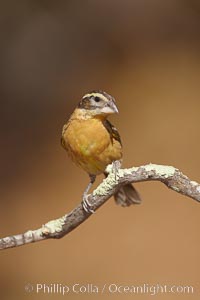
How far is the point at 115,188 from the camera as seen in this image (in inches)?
40.1

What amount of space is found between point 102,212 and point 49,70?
0.54 metres

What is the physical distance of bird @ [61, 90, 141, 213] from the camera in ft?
3.61

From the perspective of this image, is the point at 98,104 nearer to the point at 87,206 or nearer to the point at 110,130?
the point at 110,130

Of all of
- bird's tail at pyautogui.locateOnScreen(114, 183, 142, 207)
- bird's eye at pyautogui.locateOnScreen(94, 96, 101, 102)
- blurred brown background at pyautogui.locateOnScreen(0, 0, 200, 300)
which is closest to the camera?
bird's eye at pyautogui.locateOnScreen(94, 96, 101, 102)

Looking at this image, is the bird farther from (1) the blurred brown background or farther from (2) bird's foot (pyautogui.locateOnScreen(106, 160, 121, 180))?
(1) the blurred brown background

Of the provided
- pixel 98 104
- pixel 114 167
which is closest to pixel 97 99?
pixel 98 104

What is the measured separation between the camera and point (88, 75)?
2.13m

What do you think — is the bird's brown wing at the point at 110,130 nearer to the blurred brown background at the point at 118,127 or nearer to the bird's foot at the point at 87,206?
the bird's foot at the point at 87,206

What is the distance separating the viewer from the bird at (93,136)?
1.10 m

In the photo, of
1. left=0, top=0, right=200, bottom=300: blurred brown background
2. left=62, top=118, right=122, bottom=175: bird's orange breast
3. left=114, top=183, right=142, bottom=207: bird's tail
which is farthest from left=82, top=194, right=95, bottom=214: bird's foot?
left=0, top=0, right=200, bottom=300: blurred brown background

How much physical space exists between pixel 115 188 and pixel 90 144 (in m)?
0.15

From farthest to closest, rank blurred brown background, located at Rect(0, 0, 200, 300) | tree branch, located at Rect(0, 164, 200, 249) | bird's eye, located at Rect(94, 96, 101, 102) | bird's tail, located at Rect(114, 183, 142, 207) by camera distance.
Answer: blurred brown background, located at Rect(0, 0, 200, 300)
bird's tail, located at Rect(114, 183, 142, 207)
bird's eye, located at Rect(94, 96, 101, 102)
tree branch, located at Rect(0, 164, 200, 249)

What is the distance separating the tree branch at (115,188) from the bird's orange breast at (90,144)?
0.06 meters

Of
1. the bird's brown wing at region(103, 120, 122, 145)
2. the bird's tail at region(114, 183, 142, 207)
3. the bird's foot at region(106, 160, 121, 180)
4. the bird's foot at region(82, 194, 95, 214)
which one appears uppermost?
the bird's brown wing at region(103, 120, 122, 145)
